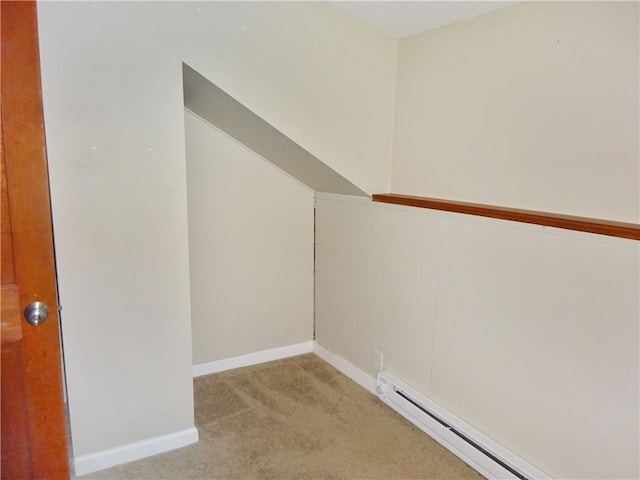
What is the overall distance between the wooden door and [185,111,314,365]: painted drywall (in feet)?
5.25

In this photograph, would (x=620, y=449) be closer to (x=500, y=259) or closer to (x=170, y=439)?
(x=500, y=259)

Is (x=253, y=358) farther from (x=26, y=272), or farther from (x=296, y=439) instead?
(x=26, y=272)

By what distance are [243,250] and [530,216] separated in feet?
5.57

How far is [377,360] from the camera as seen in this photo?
8.38 ft

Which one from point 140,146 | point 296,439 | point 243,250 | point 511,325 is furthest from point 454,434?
point 140,146

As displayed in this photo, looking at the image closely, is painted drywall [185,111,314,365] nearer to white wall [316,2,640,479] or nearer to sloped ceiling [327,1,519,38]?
white wall [316,2,640,479]

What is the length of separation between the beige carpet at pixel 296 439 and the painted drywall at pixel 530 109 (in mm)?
1176

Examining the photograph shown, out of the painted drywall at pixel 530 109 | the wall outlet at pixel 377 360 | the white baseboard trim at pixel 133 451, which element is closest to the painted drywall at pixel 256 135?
the painted drywall at pixel 530 109

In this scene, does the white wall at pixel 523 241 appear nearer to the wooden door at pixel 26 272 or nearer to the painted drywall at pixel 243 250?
the painted drywall at pixel 243 250

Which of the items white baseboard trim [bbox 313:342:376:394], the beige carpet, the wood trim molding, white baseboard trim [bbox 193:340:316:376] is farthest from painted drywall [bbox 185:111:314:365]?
the wood trim molding

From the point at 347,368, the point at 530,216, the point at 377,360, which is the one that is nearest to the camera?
the point at 530,216

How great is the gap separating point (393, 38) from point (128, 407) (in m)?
2.20

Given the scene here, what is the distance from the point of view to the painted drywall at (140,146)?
67.2 inches

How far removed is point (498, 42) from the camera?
1881 millimetres
